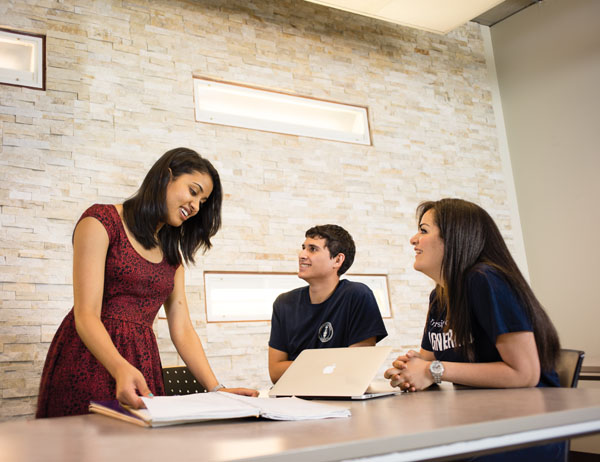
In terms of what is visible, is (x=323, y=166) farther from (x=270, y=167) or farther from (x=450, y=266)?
(x=450, y=266)

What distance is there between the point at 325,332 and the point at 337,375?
3.01 ft

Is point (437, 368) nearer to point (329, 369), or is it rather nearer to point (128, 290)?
point (329, 369)

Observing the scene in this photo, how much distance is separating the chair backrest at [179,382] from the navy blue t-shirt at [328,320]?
0.37m

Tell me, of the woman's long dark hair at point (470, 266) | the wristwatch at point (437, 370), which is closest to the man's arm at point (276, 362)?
the woman's long dark hair at point (470, 266)

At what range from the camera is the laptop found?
1.37m

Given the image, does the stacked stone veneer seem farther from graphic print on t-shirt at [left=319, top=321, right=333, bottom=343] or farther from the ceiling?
graphic print on t-shirt at [left=319, top=321, right=333, bottom=343]

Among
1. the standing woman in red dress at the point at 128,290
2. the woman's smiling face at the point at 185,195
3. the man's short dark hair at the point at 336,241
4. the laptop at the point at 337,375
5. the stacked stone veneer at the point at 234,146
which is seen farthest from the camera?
the stacked stone veneer at the point at 234,146

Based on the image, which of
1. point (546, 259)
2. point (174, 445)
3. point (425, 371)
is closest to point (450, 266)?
point (425, 371)

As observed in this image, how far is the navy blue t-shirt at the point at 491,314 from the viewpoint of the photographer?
1451 millimetres

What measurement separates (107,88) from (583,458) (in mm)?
3675

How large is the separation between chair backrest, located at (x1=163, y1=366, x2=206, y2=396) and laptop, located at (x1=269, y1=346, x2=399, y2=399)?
90 centimetres

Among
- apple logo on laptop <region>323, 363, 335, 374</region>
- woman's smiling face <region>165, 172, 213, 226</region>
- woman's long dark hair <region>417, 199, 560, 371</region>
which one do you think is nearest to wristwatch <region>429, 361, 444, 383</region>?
woman's long dark hair <region>417, 199, 560, 371</region>

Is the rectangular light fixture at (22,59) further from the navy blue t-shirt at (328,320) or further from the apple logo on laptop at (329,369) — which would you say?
the apple logo on laptop at (329,369)

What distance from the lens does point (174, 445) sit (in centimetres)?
76
